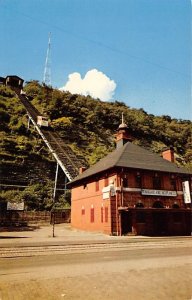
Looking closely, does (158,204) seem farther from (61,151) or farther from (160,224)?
(61,151)

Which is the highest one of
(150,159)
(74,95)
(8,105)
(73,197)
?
(74,95)

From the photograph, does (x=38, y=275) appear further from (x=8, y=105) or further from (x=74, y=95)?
(x=74, y=95)

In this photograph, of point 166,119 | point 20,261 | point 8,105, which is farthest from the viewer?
point 166,119

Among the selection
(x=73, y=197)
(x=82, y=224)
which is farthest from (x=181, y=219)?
(x=73, y=197)

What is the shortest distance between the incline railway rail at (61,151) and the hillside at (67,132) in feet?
5.79

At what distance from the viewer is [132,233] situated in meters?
28.1

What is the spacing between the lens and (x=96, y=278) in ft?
28.1

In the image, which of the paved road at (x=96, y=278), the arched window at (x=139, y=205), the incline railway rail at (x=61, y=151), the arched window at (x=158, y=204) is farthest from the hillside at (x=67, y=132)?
the paved road at (x=96, y=278)

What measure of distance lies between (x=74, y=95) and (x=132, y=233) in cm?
5989

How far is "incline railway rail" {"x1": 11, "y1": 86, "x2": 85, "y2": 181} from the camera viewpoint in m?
45.3

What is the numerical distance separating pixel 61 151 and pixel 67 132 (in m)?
16.3

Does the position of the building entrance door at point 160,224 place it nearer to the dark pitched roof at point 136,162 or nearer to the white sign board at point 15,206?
the dark pitched roof at point 136,162

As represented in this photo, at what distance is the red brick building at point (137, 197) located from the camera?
2858 cm

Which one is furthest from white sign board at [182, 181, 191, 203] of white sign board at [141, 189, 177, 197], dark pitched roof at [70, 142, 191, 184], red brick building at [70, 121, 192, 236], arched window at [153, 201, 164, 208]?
arched window at [153, 201, 164, 208]
